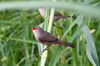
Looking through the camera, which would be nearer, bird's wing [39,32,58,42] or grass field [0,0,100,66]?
grass field [0,0,100,66]

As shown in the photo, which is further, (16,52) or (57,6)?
(16,52)

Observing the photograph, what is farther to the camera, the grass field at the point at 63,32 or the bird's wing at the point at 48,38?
the bird's wing at the point at 48,38

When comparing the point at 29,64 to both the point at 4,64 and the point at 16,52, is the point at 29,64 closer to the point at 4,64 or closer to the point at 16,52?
the point at 4,64

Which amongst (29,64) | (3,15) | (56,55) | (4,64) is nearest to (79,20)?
(56,55)

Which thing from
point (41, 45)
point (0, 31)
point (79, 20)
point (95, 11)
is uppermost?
point (95, 11)

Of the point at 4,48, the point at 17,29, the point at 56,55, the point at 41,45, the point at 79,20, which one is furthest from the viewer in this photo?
the point at 17,29

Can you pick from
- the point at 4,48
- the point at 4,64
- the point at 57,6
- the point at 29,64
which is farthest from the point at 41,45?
the point at 57,6

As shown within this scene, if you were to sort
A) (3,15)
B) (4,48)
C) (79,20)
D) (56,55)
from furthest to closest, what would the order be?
(3,15) < (4,48) < (79,20) < (56,55)

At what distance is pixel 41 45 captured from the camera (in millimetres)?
1677

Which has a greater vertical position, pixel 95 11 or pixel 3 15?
pixel 95 11

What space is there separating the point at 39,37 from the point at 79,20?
314mm

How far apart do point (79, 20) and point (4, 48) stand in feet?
4.26

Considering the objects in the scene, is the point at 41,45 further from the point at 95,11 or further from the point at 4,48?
the point at 95,11

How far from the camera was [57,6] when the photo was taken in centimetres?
46
